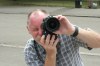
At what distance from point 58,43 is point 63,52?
0.16m

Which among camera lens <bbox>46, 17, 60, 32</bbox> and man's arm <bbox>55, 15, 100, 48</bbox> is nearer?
camera lens <bbox>46, 17, 60, 32</bbox>

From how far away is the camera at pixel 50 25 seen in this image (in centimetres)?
262

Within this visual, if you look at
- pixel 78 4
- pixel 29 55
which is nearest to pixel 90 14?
pixel 78 4

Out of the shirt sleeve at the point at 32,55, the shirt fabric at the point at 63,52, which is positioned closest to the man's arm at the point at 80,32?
the shirt fabric at the point at 63,52

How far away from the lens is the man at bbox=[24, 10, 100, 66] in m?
2.75

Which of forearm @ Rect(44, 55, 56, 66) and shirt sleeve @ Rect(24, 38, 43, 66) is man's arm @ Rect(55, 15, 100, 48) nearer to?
forearm @ Rect(44, 55, 56, 66)

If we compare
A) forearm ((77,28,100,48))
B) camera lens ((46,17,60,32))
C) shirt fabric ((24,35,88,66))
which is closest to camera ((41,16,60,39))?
camera lens ((46,17,60,32))

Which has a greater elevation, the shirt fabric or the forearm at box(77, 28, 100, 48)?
the forearm at box(77, 28, 100, 48)

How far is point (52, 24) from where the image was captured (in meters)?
2.63

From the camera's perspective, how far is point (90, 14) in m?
19.4

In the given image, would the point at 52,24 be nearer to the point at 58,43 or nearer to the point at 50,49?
the point at 50,49

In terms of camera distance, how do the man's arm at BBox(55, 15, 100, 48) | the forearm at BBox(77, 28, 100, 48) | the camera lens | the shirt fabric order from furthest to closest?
the shirt fabric → the forearm at BBox(77, 28, 100, 48) → the man's arm at BBox(55, 15, 100, 48) → the camera lens

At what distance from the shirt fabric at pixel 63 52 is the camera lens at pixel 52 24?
411 millimetres

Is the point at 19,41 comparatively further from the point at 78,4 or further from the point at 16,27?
the point at 78,4
